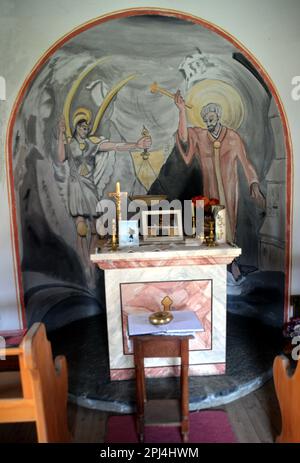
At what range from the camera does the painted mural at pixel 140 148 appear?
4473mm

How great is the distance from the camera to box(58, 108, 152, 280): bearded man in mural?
4.84 metres

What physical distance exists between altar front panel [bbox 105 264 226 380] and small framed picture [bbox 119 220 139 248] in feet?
Result: 0.87

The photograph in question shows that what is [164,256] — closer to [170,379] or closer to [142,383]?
[142,383]

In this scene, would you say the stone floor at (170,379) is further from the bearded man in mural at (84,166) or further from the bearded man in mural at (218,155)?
the bearded man in mural at (218,155)

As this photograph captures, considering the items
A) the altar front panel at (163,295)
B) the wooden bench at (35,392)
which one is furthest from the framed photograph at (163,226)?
the wooden bench at (35,392)

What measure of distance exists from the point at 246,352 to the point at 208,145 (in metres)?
2.63

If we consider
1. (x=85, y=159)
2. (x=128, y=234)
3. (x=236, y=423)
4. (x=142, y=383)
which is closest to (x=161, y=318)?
(x=142, y=383)

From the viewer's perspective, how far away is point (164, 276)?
11.0ft

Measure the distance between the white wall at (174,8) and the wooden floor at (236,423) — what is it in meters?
2.28

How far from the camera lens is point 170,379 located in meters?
3.47

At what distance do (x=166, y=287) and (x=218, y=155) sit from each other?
2.39 metres

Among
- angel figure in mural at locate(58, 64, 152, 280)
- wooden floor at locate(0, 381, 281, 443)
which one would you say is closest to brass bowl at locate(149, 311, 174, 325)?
wooden floor at locate(0, 381, 281, 443)

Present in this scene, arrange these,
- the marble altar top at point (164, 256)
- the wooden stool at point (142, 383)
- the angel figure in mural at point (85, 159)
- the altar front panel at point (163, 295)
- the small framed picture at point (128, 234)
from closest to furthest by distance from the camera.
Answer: the wooden stool at point (142, 383)
the marble altar top at point (164, 256)
the altar front panel at point (163, 295)
the small framed picture at point (128, 234)
the angel figure in mural at point (85, 159)
